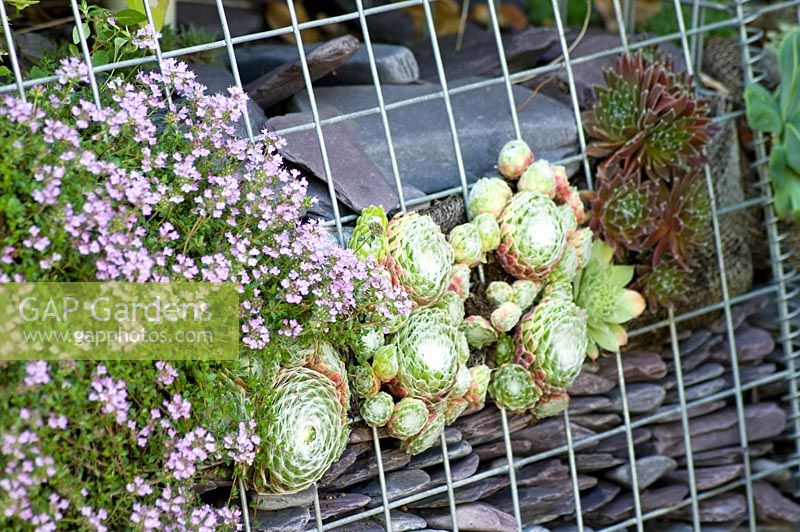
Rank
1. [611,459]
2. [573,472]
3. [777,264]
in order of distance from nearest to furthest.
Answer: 1. [573,472]
2. [611,459]
3. [777,264]

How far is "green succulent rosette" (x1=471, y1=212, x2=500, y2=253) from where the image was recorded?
82.3 inches

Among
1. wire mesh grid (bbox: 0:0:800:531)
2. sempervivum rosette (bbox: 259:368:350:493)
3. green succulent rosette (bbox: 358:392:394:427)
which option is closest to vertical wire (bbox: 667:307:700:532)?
wire mesh grid (bbox: 0:0:800:531)

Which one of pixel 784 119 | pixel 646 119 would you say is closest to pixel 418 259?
pixel 646 119

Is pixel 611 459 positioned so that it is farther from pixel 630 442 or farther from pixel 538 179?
pixel 538 179

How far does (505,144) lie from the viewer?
237 cm

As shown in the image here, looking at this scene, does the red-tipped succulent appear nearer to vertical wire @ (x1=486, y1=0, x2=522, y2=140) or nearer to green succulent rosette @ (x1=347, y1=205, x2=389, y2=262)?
vertical wire @ (x1=486, y1=0, x2=522, y2=140)

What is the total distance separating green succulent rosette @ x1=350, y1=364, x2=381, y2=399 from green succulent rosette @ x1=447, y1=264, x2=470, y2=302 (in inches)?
11.1

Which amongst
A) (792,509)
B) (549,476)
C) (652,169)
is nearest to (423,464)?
(549,476)

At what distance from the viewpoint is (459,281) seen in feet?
6.75

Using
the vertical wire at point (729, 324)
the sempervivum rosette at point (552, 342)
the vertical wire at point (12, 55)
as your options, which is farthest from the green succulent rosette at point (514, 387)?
the vertical wire at point (12, 55)

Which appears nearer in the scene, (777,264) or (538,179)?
(538,179)

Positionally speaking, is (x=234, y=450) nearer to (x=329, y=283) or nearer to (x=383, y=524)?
(x=329, y=283)

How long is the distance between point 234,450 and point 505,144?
1.10 meters

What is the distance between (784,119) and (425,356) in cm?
137
